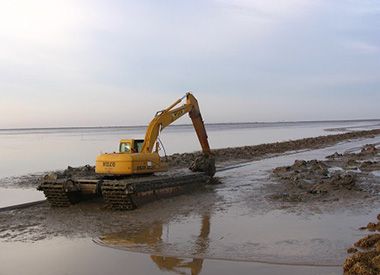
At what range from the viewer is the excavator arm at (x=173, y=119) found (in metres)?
15.2

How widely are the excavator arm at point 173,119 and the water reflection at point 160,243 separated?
4.12 metres

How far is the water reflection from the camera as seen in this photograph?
775 centimetres

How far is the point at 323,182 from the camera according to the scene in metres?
17.1

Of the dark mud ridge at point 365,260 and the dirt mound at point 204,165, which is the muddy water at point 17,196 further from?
the dark mud ridge at point 365,260

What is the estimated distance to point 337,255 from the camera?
8070 mm

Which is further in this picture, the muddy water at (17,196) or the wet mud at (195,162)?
the wet mud at (195,162)

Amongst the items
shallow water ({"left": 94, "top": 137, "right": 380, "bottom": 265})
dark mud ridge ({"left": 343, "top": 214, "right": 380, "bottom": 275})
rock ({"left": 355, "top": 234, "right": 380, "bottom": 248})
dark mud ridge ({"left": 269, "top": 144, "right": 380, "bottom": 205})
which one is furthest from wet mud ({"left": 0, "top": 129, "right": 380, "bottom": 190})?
dark mud ridge ({"left": 343, "top": 214, "right": 380, "bottom": 275})

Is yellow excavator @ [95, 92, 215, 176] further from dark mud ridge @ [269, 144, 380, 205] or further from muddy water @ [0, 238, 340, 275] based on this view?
muddy water @ [0, 238, 340, 275]

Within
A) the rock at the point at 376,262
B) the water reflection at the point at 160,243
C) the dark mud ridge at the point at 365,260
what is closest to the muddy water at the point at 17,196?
the water reflection at the point at 160,243

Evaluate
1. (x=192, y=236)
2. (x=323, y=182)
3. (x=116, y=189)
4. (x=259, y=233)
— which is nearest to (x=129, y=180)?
(x=116, y=189)

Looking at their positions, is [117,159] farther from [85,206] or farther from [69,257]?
[69,257]

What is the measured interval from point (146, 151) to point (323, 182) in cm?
663

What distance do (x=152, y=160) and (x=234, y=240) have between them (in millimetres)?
5892

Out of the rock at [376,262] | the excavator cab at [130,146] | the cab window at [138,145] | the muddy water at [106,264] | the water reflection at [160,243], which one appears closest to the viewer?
the rock at [376,262]
